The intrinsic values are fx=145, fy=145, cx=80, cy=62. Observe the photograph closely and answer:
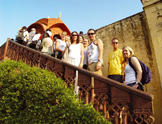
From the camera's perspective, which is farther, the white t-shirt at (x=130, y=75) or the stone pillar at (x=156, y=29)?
the stone pillar at (x=156, y=29)

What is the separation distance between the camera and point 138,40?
709 cm

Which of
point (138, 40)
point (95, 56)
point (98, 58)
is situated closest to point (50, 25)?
point (138, 40)

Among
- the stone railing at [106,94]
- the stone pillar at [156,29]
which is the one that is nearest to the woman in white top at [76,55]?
the stone railing at [106,94]

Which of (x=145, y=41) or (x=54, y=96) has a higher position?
(x=145, y=41)

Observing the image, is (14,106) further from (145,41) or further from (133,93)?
(145,41)

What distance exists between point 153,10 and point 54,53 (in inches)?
193

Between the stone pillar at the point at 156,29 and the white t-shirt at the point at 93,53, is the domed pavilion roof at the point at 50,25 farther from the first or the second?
the white t-shirt at the point at 93,53

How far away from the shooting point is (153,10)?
6543 millimetres

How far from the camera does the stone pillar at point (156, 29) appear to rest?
5483 millimetres

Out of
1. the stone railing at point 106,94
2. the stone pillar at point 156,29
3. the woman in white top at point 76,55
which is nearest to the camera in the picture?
the stone railing at point 106,94

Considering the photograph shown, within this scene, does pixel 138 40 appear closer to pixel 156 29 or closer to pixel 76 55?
pixel 156 29

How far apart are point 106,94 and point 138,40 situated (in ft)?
17.1

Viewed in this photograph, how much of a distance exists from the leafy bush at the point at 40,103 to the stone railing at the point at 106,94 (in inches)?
11.7

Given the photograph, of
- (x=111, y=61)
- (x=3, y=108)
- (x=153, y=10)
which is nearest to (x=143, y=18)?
(x=153, y=10)
